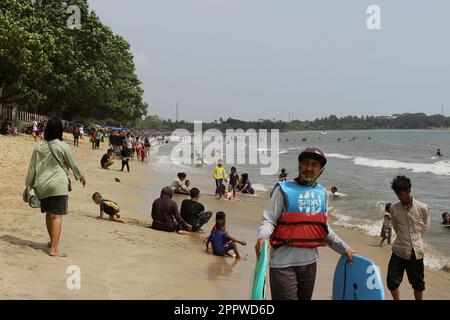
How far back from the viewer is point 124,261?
662 cm

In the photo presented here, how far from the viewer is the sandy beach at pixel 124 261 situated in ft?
17.1

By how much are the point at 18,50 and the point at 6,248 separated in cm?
2184

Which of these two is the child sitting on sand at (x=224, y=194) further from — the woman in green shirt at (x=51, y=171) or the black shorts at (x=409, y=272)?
the black shorts at (x=409, y=272)

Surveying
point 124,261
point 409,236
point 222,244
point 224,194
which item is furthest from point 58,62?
point 409,236

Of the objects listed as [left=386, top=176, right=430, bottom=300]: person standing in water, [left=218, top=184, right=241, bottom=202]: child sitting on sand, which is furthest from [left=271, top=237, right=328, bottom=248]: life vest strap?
[left=218, top=184, right=241, bottom=202]: child sitting on sand

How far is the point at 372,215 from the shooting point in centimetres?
1527

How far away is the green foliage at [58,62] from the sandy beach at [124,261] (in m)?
15.9

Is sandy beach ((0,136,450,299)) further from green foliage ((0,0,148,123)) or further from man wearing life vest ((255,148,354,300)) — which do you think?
green foliage ((0,0,148,123))

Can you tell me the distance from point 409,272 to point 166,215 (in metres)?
5.36

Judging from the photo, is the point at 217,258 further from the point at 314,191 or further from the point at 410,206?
the point at 314,191

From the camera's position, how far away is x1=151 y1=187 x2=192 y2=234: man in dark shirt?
9.72 metres

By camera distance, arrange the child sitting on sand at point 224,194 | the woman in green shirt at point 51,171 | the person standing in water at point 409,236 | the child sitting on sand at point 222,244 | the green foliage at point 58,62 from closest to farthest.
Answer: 1. the person standing in water at point 409,236
2. the woman in green shirt at point 51,171
3. the child sitting on sand at point 222,244
4. the child sitting on sand at point 224,194
5. the green foliage at point 58,62

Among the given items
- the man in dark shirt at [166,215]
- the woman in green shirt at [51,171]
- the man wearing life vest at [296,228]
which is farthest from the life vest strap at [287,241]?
the man in dark shirt at [166,215]
